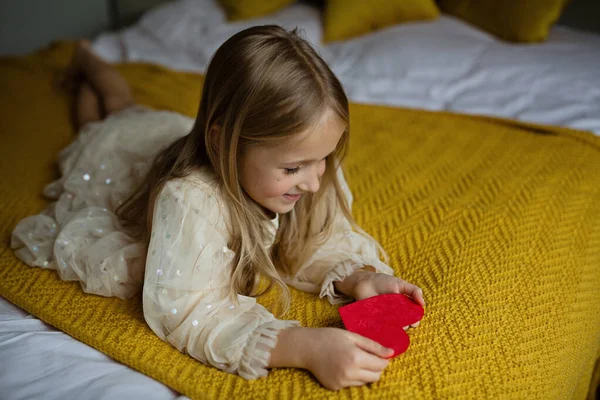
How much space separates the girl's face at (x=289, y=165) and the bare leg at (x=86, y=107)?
84 centimetres

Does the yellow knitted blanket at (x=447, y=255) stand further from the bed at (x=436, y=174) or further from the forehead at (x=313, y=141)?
the forehead at (x=313, y=141)

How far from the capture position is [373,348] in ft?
2.84

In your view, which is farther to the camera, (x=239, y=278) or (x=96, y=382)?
(x=239, y=278)

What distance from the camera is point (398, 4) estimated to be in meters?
2.24

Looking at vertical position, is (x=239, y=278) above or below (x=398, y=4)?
below

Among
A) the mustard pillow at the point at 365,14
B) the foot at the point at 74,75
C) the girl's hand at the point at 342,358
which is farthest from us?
the mustard pillow at the point at 365,14

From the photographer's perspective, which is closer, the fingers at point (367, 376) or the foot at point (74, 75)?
the fingers at point (367, 376)

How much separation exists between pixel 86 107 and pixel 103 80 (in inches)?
3.9

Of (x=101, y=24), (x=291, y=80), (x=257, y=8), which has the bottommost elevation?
(x=101, y=24)

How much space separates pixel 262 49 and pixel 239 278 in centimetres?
38

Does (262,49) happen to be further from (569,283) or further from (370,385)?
(569,283)

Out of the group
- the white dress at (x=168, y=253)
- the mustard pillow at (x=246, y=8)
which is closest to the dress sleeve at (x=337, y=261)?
the white dress at (x=168, y=253)

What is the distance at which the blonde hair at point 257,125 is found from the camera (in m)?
0.92

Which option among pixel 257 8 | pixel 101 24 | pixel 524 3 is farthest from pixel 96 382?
pixel 101 24
